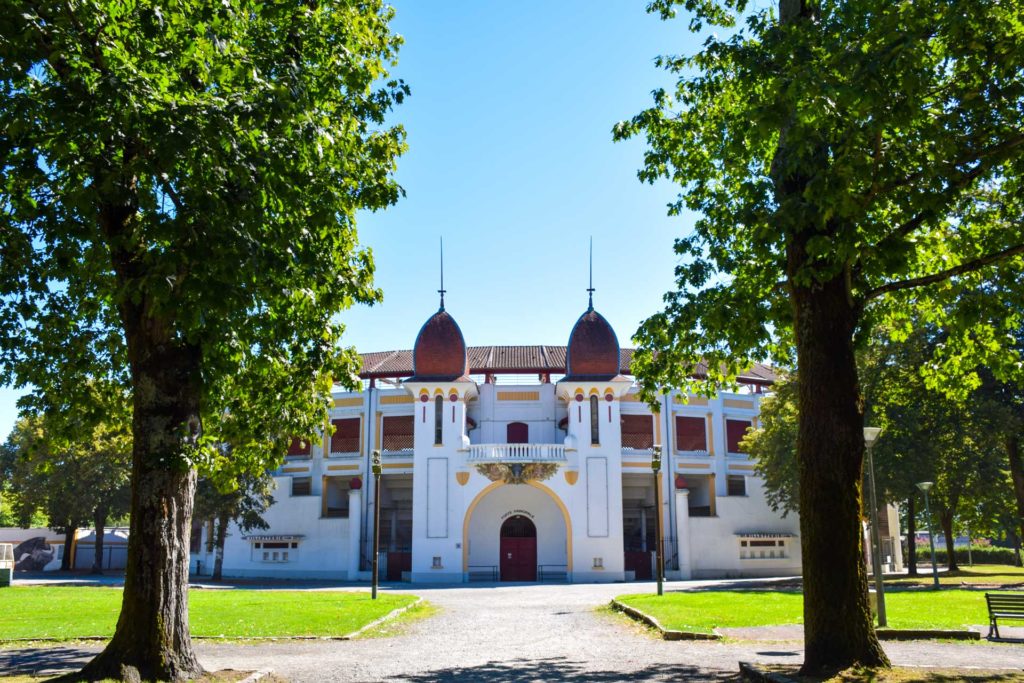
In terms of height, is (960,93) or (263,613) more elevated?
(960,93)

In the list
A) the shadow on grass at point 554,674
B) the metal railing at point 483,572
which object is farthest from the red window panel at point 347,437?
the shadow on grass at point 554,674

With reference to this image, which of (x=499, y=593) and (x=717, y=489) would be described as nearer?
(x=499, y=593)

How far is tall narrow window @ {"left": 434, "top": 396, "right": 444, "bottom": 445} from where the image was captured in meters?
42.7

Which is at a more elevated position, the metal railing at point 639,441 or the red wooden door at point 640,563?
the metal railing at point 639,441

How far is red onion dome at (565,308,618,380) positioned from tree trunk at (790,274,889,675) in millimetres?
32639

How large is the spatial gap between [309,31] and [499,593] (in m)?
24.3

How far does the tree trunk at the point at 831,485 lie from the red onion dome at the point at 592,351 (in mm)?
32639

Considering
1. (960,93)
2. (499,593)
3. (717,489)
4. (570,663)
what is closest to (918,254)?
(960,93)

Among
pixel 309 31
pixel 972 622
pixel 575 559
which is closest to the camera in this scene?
pixel 309 31

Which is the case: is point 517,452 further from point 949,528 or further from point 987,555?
point 987,555

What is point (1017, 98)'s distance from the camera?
31.2 feet

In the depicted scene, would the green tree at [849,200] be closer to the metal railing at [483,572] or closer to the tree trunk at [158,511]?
the tree trunk at [158,511]

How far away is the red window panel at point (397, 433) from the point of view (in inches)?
1769

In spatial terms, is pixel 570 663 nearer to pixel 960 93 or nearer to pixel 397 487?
pixel 960 93
